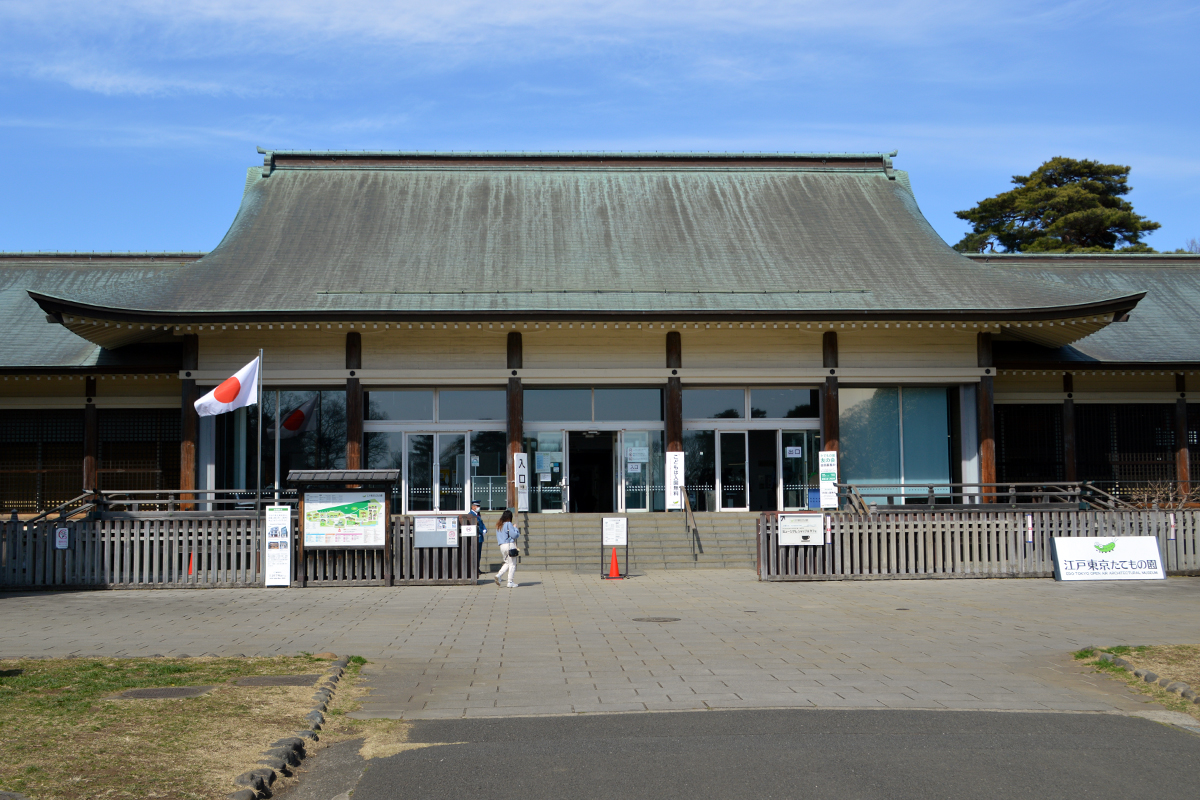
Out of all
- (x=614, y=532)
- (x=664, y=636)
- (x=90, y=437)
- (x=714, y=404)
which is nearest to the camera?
(x=664, y=636)

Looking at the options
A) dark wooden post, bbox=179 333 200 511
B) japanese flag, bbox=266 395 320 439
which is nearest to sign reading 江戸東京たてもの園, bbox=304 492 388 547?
dark wooden post, bbox=179 333 200 511

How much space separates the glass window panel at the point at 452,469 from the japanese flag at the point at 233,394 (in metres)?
7.18

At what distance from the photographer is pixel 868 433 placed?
85.1ft

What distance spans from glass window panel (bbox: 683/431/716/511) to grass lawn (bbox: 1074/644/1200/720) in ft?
51.4

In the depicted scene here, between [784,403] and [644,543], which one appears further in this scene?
[784,403]

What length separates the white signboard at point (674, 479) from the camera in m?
24.8

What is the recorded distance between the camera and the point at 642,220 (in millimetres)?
28844

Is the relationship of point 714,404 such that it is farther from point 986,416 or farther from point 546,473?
point 986,416

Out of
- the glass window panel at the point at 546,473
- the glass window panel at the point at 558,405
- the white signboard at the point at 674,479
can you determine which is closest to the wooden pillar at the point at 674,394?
the white signboard at the point at 674,479

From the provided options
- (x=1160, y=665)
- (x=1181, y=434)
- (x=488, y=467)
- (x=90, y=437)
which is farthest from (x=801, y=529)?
(x=90, y=437)

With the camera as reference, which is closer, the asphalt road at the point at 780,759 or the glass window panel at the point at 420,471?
the asphalt road at the point at 780,759

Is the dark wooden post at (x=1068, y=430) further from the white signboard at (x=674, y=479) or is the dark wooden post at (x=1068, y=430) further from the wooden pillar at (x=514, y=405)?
the wooden pillar at (x=514, y=405)

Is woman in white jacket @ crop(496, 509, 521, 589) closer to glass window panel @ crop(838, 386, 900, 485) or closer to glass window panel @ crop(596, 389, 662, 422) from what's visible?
glass window panel @ crop(596, 389, 662, 422)

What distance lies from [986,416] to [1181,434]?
609cm
